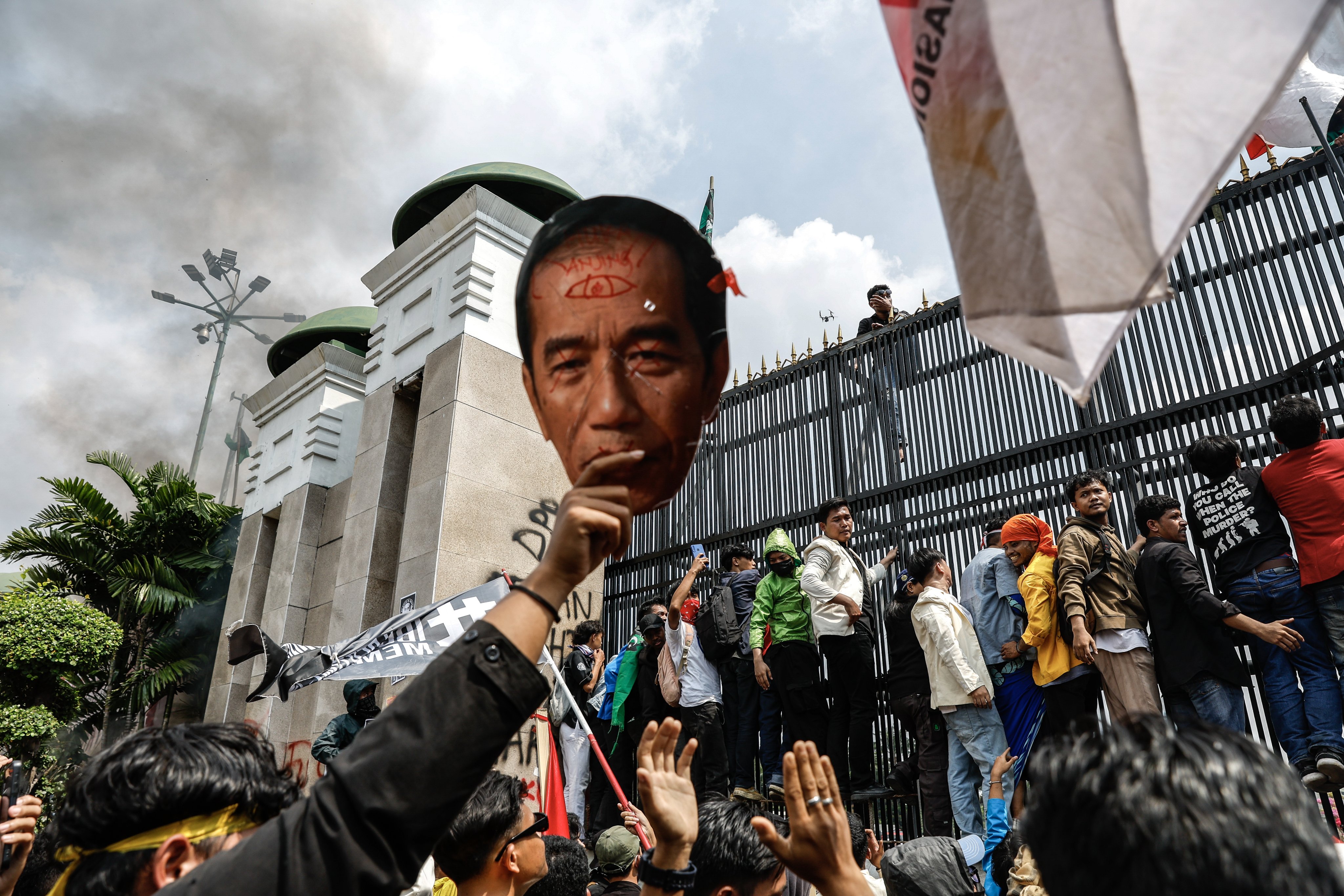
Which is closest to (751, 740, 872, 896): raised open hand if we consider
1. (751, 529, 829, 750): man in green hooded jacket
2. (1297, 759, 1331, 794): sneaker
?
(1297, 759, 1331, 794): sneaker

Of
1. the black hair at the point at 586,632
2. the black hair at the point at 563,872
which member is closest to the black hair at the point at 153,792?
the black hair at the point at 563,872

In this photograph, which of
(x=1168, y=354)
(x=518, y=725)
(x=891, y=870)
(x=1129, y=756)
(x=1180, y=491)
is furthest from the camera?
(x=1168, y=354)

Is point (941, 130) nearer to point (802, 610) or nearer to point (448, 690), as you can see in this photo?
point (448, 690)

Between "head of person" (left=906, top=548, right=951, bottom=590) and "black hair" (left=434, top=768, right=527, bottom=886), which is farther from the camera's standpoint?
"head of person" (left=906, top=548, right=951, bottom=590)

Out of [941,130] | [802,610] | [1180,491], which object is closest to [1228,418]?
[1180,491]

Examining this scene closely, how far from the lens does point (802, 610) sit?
6988 mm

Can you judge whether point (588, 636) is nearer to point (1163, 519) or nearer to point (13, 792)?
point (1163, 519)

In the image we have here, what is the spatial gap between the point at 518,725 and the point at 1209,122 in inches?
49.5

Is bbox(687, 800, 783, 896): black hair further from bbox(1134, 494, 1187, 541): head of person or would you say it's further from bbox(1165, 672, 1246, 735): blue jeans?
bbox(1134, 494, 1187, 541): head of person

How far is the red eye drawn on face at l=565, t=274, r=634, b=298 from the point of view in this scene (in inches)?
71.4

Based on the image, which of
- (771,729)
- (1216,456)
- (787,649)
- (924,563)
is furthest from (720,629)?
(1216,456)

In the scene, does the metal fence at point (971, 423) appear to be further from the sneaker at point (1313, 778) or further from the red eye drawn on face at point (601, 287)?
the red eye drawn on face at point (601, 287)

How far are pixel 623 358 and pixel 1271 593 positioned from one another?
4793 mm

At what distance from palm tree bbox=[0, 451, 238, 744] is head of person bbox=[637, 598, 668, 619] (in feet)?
27.6
